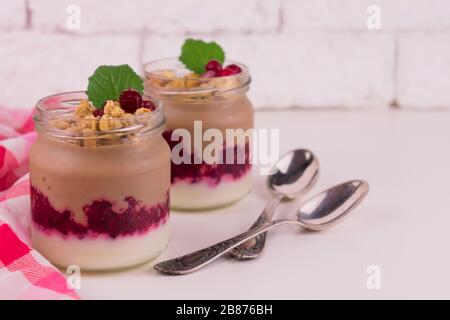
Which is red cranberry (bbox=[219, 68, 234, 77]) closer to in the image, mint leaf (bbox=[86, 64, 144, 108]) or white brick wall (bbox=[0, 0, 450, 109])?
mint leaf (bbox=[86, 64, 144, 108])

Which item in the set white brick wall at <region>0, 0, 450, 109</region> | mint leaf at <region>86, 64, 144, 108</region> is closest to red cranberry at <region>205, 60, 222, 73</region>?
mint leaf at <region>86, 64, 144, 108</region>

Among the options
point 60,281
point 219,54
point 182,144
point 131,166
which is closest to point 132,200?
point 131,166

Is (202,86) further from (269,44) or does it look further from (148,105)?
(269,44)

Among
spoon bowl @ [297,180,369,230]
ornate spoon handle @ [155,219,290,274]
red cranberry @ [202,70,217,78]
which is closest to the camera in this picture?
ornate spoon handle @ [155,219,290,274]

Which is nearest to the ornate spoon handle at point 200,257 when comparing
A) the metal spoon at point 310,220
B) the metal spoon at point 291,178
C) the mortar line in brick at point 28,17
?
the metal spoon at point 310,220

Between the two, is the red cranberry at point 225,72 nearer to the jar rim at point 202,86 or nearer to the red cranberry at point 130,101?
the jar rim at point 202,86

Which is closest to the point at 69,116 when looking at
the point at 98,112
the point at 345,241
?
the point at 98,112
